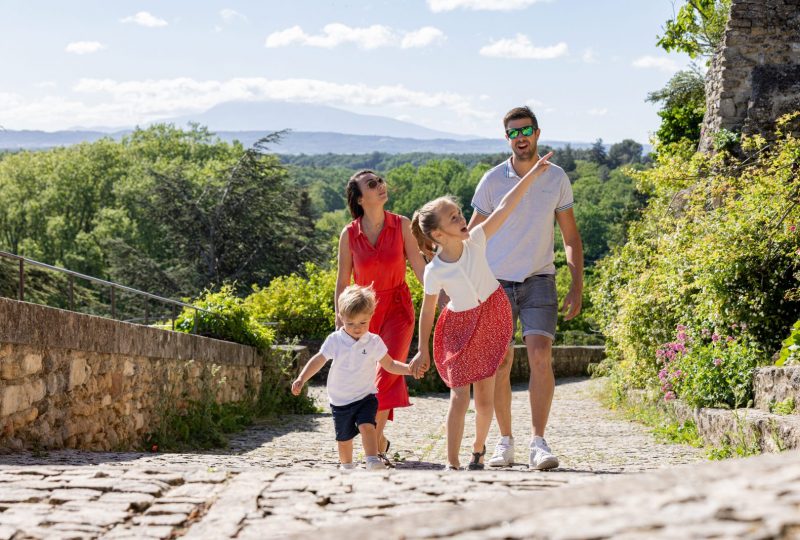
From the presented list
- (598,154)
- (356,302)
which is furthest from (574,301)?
(598,154)

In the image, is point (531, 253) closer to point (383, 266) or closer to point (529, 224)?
point (529, 224)

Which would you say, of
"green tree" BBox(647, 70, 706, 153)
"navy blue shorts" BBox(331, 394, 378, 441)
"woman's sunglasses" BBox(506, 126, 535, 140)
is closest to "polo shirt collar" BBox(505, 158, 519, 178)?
"woman's sunglasses" BBox(506, 126, 535, 140)

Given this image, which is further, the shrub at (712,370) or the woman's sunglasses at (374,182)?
the shrub at (712,370)

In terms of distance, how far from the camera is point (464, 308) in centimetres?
610

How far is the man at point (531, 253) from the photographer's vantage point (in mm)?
6406

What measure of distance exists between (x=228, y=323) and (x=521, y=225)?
7066 millimetres

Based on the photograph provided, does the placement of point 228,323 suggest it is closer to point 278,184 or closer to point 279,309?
point 279,309

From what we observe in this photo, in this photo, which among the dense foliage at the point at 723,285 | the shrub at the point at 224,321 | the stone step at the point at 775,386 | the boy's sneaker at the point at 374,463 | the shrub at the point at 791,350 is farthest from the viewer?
the shrub at the point at 224,321

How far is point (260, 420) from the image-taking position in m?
12.7

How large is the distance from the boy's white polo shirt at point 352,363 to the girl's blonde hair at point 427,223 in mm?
600

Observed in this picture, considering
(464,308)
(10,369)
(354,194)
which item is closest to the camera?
(464,308)

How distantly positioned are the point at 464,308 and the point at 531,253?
65 centimetres

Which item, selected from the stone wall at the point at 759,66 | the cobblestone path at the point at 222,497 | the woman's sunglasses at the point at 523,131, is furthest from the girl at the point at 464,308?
the stone wall at the point at 759,66

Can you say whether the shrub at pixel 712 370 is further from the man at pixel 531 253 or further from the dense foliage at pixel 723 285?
the man at pixel 531 253
